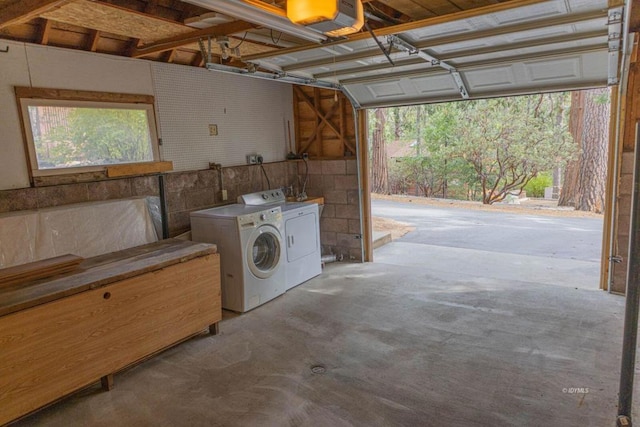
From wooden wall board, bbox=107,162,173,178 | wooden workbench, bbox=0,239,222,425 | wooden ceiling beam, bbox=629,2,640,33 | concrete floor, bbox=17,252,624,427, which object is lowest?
concrete floor, bbox=17,252,624,427

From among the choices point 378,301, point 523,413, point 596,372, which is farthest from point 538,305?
point 523,413

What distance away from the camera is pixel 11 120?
10.6 feet

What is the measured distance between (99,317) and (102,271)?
36cm

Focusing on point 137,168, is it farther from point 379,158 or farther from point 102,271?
point 379,158

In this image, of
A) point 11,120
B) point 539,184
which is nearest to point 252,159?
point 11,120

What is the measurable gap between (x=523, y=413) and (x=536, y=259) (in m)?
3.74

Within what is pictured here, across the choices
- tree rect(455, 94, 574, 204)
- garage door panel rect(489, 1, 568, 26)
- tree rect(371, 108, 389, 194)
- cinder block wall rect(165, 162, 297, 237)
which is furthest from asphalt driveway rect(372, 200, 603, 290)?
tree rect(371, 108, 389, 194)

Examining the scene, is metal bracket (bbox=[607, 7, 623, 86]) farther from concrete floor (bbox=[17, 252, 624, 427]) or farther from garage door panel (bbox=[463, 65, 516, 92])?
concrete floor (bbox=[17, 252, 624, 427])

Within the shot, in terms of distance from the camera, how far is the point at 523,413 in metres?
2.44

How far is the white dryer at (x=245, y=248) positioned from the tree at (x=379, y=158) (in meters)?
10.0

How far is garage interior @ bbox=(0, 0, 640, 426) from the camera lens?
2.55m

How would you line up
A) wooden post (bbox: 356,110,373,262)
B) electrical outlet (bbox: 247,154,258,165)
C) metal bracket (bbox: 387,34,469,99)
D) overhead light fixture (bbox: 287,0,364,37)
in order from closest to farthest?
overhead light fixture (bbox: 287,0,364,37)
metal bracket (bbox: 387,34,469,99)
electrical outlet (bbox: 247,154,258,165)
wooden post (bbox: 356,110,373,262)

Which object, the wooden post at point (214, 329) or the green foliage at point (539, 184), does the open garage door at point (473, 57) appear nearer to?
the wooden post at point (214, 329)

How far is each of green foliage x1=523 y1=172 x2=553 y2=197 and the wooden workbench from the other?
12122 mm
